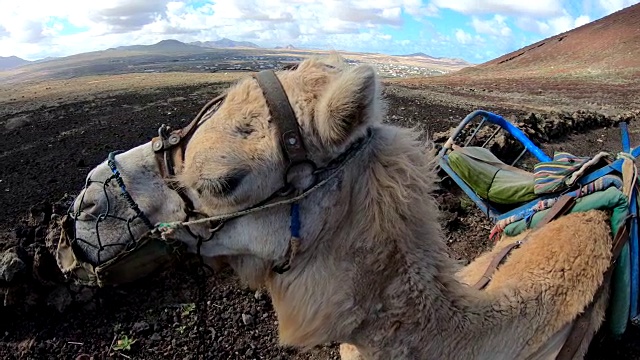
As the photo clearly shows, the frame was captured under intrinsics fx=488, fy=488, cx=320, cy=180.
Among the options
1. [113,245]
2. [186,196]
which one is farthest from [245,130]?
[113,245]

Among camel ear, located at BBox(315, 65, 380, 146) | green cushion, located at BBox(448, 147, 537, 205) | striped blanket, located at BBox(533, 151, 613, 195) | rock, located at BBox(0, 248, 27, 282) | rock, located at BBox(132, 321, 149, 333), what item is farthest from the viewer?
rock, located at BBox(0, 248, 27, 282)

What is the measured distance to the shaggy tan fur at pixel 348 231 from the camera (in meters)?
1.89

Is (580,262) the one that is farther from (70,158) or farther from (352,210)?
(70,158)

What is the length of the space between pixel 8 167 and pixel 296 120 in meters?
9.56

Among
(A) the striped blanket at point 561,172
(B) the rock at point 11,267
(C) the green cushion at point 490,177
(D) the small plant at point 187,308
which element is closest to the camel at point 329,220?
(A) the striped blanket at point 561,172

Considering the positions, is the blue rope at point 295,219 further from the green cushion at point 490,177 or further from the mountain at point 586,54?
the mountain at point 586,54

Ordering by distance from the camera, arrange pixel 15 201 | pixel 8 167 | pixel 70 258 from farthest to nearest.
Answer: pixel 8 167 < pixel 15 201 < pixel 70 258

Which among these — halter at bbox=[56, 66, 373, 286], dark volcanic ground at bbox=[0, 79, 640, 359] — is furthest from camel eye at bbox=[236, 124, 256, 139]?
dark volcanic ground at bbox=[0, 79, 640, 359]

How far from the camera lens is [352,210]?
79.3 inches

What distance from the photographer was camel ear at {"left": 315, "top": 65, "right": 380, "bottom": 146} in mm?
1769

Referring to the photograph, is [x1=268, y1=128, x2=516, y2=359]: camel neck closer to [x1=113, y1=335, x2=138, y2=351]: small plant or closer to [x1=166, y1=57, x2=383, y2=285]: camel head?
[x1=166, y1=57, x2=383, y2=285]: camel head

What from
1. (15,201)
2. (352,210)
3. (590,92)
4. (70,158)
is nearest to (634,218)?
(352,210)

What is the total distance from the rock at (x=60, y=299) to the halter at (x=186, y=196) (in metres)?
2.48

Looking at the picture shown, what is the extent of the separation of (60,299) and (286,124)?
3545mm
